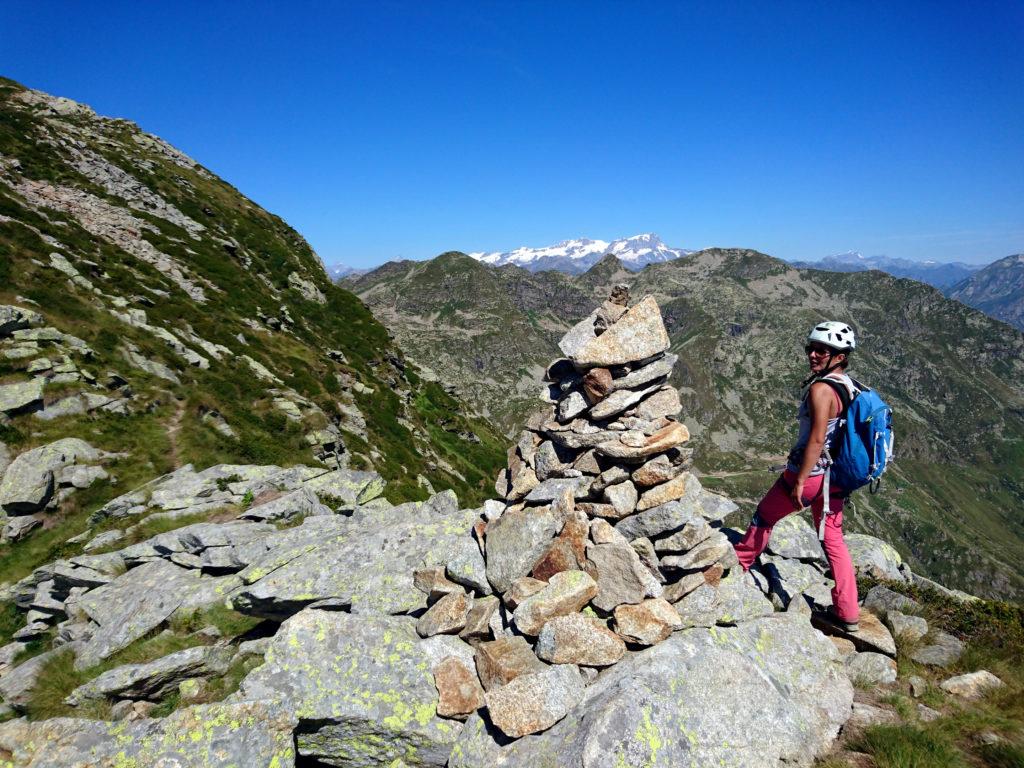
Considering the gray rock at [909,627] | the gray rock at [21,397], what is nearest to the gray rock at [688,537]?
the gray rock at [909,627]

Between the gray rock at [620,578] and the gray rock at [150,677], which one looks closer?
the gray rock at [150,677]

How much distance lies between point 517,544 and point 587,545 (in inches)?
63.7

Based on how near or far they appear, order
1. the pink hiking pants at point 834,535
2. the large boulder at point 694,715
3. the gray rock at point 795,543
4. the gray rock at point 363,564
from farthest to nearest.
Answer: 1. the gray rock at point 795,543
2. the gray rock at point 363,564
3. the pink hiking pants at point 834,535
4. the large boulder at point 694,715

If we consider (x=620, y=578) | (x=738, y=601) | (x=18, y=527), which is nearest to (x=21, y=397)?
(x=18, y=527)

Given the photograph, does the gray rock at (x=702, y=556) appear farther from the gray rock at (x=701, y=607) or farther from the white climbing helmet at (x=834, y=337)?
the white climbing helmet at (x=834, y=337)

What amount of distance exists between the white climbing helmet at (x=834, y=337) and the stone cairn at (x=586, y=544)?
3.25 metres

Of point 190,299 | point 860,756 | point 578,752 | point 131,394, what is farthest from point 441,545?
point 190,299

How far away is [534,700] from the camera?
26.2 ft

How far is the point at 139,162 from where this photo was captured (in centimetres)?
8025

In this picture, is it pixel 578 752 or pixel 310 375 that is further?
pixel 310 375

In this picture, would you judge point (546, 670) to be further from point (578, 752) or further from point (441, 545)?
point (441, 545)

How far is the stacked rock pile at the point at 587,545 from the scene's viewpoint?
8727 millimetres

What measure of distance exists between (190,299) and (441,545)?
5572 cm

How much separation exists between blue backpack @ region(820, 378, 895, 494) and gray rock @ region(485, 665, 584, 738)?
22.4 feet
